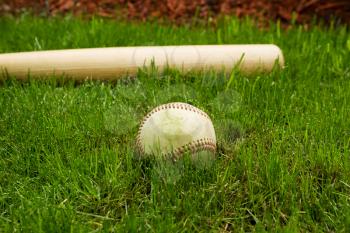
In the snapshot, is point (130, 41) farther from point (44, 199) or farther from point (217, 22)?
point (44, 199)

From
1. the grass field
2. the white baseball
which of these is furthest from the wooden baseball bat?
the white baseball

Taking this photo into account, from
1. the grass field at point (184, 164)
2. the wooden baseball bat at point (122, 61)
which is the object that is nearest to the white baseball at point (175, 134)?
the grass field at point (184, 164)

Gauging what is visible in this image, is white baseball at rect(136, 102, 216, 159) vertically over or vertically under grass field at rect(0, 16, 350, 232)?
over

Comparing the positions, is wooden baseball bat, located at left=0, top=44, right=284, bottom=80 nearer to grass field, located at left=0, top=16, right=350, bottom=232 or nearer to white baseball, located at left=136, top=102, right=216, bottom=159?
grass field, located at left=0, top=16, right=350, bottom=232

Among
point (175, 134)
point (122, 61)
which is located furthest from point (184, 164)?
point (122, 61)

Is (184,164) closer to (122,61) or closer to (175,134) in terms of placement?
(175,134)

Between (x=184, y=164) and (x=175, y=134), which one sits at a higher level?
(x=175, y=134)
